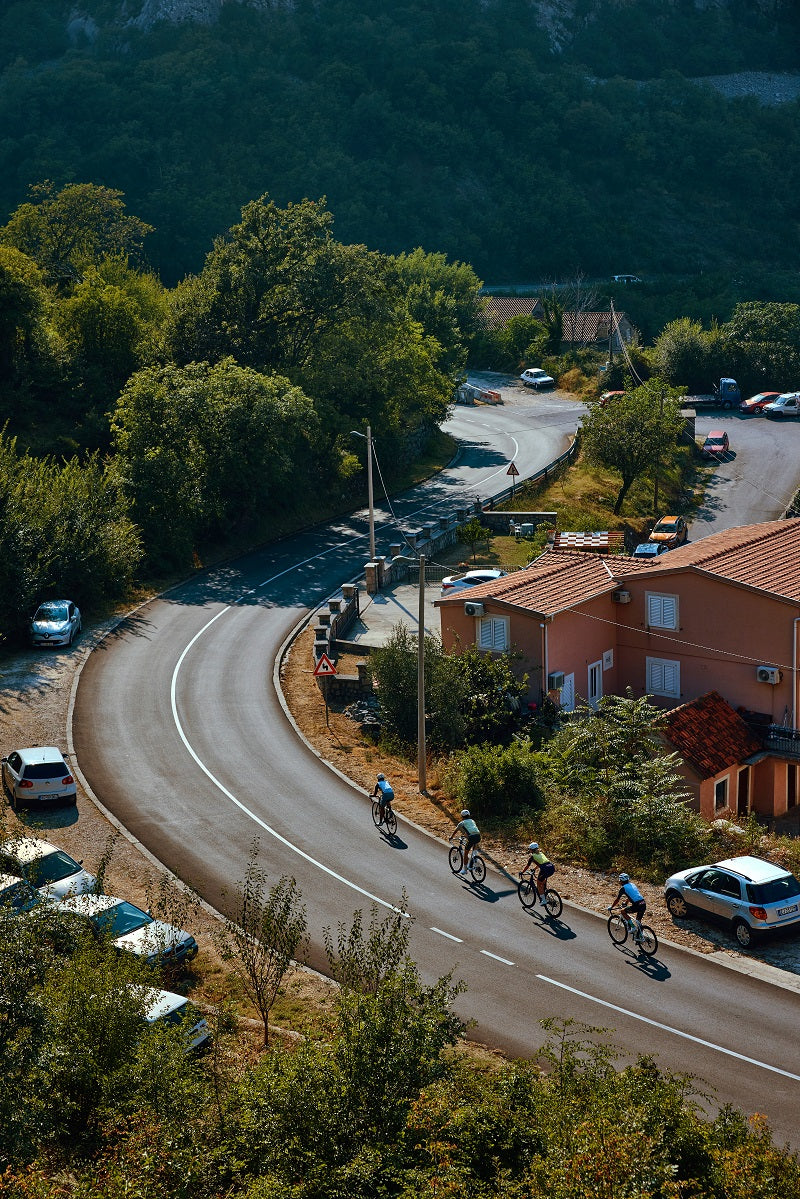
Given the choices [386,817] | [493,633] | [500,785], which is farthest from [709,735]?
[386,817]

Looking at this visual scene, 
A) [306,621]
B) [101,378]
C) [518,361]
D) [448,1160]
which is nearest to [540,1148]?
[448,1160]

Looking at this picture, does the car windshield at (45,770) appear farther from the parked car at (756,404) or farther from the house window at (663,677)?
the parked car at (756,404)

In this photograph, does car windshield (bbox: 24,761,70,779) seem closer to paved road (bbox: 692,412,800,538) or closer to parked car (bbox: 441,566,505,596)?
parked car (bbox: 441,566,505,596)

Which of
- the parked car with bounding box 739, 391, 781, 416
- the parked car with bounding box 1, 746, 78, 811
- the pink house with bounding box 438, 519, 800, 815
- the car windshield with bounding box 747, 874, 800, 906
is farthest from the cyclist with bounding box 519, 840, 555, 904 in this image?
the parked car with bounding box 739, 391, 781, 416

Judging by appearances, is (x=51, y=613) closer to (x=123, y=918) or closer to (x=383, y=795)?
(x=383, y=795)

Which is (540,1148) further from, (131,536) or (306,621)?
(131,536)
